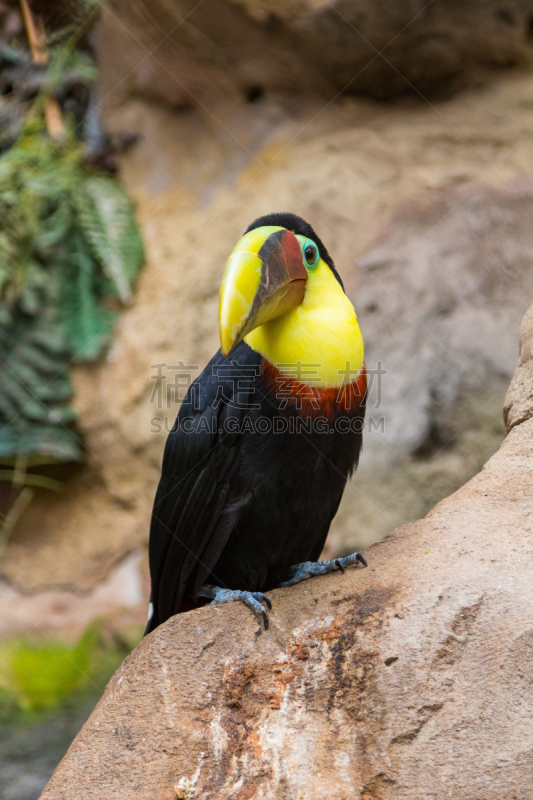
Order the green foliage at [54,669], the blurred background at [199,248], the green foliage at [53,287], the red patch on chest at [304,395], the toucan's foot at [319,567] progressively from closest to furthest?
the toucan's foot at [319,567] < the red patch on chest at [304,395] < the blurred background at [199,248] < the green foliage at [54,669] < the green foliage at [53,287]

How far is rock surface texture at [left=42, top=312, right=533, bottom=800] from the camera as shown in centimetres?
229

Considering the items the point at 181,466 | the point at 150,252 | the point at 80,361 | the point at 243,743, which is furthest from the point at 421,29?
the point at 243,743

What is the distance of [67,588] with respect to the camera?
6.93 m

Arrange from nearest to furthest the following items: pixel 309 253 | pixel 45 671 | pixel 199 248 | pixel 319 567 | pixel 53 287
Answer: pixel 319 567 → pixel 309 253 → pixel 45 671 → pixel 199 248 → pixel 53 287

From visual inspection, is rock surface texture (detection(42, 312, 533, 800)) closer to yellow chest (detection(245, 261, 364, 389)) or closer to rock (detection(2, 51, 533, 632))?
yellow chest (detection(245, 261, 364, 389))

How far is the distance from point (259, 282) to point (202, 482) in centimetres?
98

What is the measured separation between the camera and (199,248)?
267 inches

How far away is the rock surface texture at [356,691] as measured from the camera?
2289 mm

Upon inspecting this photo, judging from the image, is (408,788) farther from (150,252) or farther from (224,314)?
(150,252)

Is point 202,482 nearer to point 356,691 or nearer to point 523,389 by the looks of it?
point 356,691

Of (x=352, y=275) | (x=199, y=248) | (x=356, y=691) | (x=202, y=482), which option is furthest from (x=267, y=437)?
(x=199, y=248)

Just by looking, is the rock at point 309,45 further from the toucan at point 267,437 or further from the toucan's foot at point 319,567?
the toucan's foot at point 319,567

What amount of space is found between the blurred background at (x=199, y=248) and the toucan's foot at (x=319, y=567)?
2.30 meters

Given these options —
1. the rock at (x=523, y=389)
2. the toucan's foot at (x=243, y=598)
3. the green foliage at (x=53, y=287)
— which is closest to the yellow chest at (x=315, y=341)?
the rock at (x=523, y=389)
